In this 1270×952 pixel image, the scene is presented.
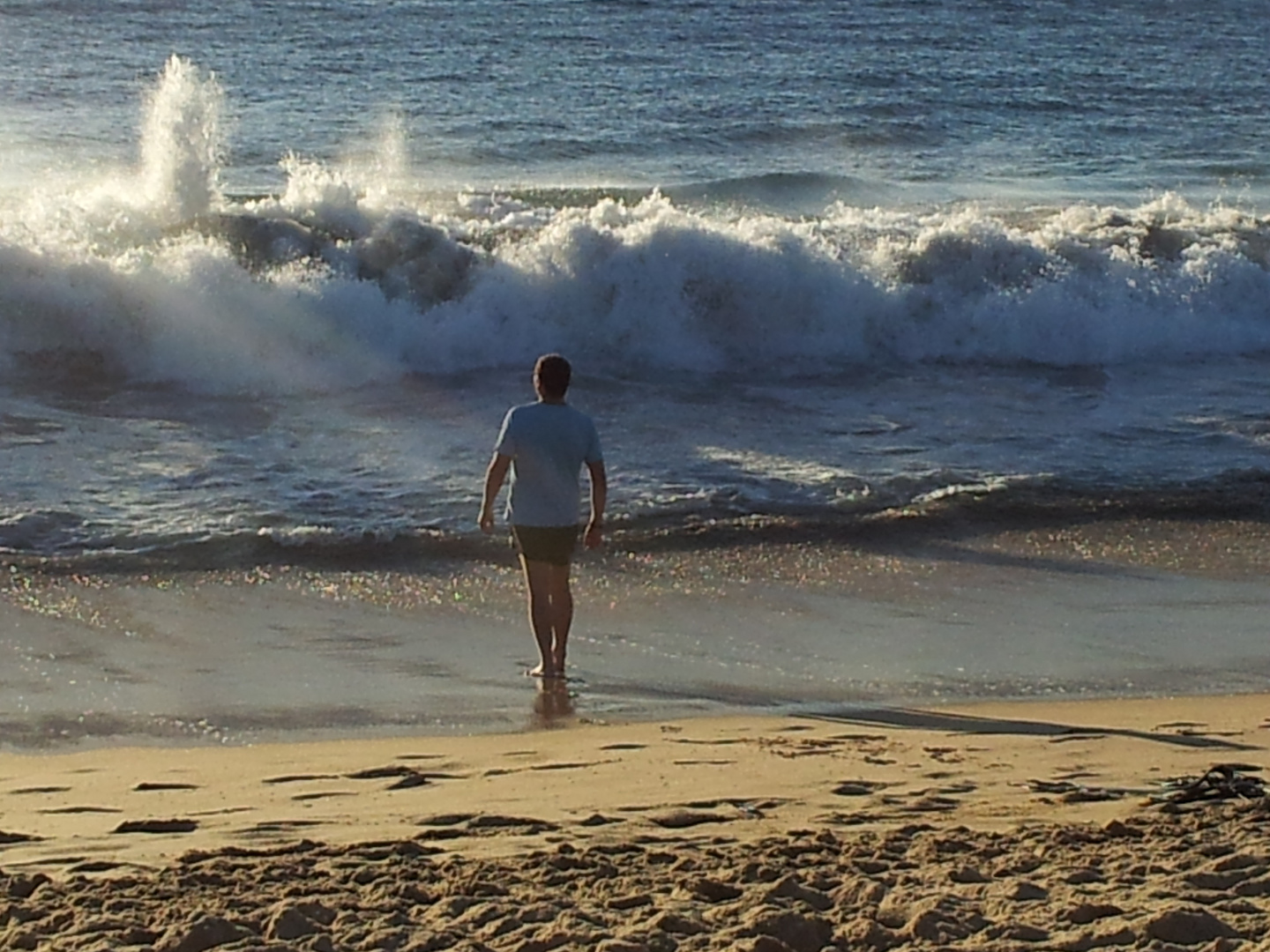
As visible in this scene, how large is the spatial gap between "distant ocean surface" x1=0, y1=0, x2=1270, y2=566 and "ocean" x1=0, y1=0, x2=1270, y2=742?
49 millimetres

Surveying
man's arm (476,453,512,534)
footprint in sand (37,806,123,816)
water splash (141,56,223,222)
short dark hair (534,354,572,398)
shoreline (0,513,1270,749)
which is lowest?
footprint in sand (37,806,123,816)

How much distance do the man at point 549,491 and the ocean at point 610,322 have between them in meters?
0.26

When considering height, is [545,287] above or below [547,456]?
above

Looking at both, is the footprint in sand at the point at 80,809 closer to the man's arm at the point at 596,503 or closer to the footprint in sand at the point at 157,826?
the footprint in sand at the point at 157,826

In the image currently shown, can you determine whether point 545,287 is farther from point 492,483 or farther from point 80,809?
point 80,809

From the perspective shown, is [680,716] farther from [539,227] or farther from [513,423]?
[539,227]

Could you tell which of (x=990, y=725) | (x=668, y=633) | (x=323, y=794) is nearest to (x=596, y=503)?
(x=668, y=633)

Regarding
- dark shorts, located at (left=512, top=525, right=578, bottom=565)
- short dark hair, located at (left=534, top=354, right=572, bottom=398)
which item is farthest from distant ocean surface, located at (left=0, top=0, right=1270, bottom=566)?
short dark hair, located at (left=534, top=354, right=572, bottom=398)

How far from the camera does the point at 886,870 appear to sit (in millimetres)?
4590

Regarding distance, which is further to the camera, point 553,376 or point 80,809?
point 553,376

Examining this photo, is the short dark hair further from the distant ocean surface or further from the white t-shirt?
the distant ocean surface

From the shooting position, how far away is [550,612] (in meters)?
7.48

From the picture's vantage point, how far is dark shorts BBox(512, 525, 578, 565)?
7543 millimetres

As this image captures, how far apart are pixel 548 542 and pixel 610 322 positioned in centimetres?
747
